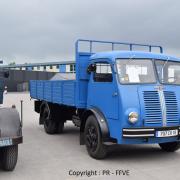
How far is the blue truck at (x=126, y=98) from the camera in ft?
24.4

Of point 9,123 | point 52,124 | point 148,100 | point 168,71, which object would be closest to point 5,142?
point 9,123

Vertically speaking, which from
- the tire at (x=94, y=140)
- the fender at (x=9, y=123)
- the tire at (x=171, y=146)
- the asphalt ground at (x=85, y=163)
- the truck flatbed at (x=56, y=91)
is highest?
the truck flatbed at (x=56, y=91)

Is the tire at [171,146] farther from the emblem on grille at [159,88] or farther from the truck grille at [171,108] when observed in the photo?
the emblem on grille at [159,88]

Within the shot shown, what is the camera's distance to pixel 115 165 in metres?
7.51

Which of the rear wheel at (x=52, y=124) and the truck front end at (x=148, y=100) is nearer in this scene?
the truck front end at (x=148, y=100)

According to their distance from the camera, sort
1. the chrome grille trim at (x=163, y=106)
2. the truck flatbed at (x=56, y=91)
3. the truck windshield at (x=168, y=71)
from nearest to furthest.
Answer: the chrome grille trim at (x=163, y=106), the truck windshield at (x=168, y=71), the truck flatbed at (x=56, y=91)

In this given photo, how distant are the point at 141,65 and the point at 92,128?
1.70 metres

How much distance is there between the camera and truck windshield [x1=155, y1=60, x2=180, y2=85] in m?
8.16

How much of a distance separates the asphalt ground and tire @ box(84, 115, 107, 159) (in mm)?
138

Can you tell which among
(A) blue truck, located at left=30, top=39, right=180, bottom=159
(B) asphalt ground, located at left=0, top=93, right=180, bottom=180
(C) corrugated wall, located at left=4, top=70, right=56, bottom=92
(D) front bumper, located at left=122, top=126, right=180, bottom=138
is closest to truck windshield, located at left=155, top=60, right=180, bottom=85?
(A) blue truck, located at left=30, top=39, right=180, bottom=159

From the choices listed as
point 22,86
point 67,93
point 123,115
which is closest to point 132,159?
point 123,115

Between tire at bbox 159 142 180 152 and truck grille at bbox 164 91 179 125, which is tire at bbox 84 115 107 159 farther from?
tire at bbox 159 142 180 152

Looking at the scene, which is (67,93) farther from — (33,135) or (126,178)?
(126,178)

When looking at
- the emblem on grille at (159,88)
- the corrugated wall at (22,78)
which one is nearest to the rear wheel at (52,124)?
the emblem on grille at (159,88)
